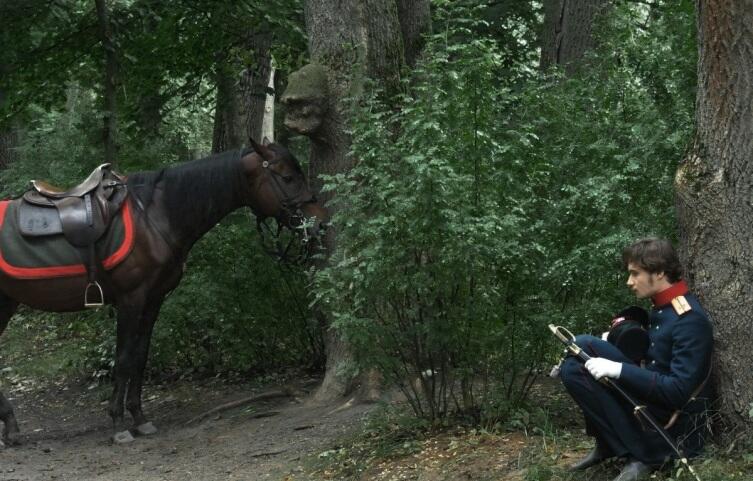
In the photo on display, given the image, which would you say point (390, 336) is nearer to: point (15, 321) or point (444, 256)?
point (444, 256)

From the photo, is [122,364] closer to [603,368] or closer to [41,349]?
[603,368]

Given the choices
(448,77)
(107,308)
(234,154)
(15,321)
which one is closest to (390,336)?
(448,77)

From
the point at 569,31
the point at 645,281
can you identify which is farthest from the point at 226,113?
the point at 645,281

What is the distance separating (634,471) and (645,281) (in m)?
0.90

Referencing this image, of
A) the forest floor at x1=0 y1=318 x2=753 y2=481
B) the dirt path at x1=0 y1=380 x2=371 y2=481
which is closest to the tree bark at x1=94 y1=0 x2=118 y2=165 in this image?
the forest floor at x1=0 y1=318 x2=753 y2=481

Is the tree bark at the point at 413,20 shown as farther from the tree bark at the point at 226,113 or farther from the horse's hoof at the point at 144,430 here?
the tree bark at the point at 226,113

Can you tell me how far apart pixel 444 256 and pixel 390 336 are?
67cm

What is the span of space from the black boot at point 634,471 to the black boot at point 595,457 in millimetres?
159

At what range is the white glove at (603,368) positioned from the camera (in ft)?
15.6

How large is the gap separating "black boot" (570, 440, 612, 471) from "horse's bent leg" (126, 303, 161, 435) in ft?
14.4

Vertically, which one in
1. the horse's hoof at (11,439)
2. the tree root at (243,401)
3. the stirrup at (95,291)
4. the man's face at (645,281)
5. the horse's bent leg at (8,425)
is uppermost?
the stirrup at (95,291)

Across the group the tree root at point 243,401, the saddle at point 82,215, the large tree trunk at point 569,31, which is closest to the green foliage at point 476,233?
the saddle at point 82,215

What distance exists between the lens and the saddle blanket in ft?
26.3

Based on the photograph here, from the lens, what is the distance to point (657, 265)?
4.89 meters
